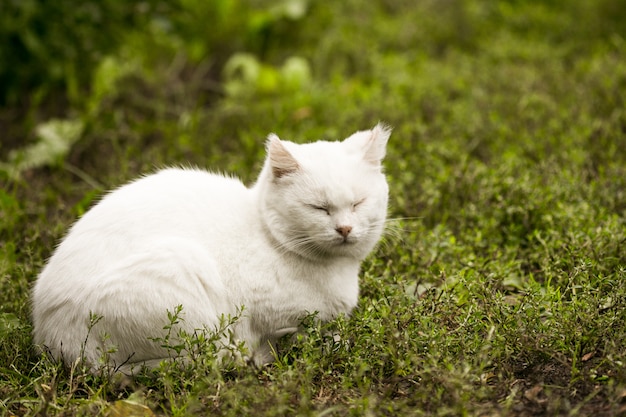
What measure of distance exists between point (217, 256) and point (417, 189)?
1.77 meters

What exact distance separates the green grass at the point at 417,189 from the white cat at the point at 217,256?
14 centimetres

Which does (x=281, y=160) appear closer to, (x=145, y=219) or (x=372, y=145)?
(x=372, y=145)

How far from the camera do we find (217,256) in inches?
116

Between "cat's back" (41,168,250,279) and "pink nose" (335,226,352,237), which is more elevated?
"cat's back" (41,168,250,279)

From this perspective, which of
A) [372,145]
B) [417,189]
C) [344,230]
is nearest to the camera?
[344,230]

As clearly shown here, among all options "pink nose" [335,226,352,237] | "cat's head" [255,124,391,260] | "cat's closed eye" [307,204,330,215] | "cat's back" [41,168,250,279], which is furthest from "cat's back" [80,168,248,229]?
"pink nose" [335,226,352,237]

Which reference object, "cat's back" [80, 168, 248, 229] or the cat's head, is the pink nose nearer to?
the cat's head

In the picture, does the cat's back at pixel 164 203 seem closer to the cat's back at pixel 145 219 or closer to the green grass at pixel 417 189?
the cat's back at pixel 145 219

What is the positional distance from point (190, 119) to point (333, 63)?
73.2 inches

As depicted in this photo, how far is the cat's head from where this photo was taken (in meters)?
2.96

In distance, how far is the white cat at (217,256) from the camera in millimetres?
2762

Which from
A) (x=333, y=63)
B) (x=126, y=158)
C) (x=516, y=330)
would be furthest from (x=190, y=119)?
(x=516, y=330)

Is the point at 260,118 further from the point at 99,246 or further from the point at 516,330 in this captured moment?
the point at 516,330

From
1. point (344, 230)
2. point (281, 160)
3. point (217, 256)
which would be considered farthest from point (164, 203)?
point (344, 230)
